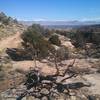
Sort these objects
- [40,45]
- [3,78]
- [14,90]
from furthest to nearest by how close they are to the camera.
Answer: [40,45] → [3,78] → [14,90]

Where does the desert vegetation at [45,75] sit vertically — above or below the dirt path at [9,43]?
above

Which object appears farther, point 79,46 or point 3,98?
point 79,46

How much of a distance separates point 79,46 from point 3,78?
→ 855 inches

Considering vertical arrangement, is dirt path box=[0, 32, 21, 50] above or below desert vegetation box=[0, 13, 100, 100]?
below

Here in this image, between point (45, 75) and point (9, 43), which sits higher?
point (45, 75)

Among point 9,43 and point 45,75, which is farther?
point 9,43

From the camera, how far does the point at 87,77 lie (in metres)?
20.1

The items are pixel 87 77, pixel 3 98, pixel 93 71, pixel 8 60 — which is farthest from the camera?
pixel 8 60

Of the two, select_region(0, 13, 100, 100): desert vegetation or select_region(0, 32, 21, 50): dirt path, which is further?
select_region(0, 32, 21, 50): dirt path

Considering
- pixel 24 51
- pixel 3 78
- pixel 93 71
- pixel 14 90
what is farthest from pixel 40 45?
pixel 14 90

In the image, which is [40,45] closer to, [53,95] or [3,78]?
[3,78]

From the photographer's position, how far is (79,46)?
39.0m

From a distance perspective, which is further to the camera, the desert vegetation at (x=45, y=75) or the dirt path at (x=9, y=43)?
the dirt path at (x=9, y=43)

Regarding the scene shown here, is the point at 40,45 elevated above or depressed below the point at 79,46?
above
